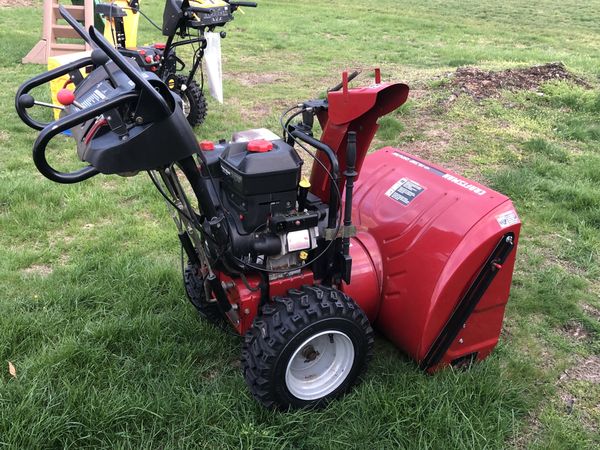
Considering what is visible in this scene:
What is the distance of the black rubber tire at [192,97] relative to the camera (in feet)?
20.4

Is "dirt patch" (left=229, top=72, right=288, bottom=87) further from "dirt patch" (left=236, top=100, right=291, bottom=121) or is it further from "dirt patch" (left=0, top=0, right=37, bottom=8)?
"dirt patch" (left=0, top=0, right=37, bottom=8)

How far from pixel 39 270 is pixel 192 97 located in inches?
126

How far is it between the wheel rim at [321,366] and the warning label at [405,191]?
777 millimetres

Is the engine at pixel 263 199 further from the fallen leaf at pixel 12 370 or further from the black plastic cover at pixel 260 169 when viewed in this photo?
the fallen leaf at pixel 12 370

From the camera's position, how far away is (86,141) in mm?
2059

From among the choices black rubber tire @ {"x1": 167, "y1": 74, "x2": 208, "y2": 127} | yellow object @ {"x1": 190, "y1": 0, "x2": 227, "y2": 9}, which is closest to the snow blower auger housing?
yellow object @ {"x1": 190, "y1": 0, "x2": 227, "y2": 9}

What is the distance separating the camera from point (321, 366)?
2.66 metres

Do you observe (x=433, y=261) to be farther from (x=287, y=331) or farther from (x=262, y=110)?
(x=262, y=110)

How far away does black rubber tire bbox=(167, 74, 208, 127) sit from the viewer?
20.4 feet

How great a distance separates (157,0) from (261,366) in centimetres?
1791

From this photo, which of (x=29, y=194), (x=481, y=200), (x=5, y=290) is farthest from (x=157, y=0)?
(x=481, y=200)

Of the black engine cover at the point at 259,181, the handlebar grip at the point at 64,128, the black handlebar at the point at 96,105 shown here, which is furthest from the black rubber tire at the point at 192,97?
the handlebar grip at the point at 64,128

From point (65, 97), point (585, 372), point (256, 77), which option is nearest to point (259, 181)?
point (65, 97)

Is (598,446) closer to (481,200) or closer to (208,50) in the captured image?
(481,200)
